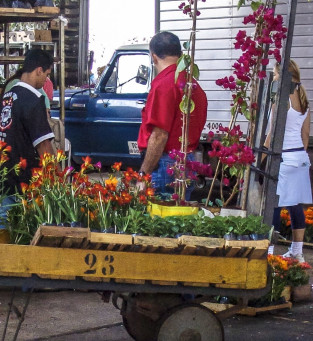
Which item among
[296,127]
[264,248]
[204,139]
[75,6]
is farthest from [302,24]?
[75,6]

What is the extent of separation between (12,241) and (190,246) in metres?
0.97

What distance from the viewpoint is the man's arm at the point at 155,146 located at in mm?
5344

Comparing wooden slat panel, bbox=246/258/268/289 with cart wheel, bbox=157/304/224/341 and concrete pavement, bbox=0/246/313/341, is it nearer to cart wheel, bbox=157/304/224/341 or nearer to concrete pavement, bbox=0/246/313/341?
cart wheel, bbox=157/304/224/341

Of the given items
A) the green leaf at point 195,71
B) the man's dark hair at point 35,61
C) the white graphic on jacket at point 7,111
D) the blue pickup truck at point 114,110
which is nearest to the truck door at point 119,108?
the blue pickup truck at point 114,110

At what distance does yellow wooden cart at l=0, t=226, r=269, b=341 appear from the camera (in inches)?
162

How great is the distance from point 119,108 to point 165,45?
22.8ft

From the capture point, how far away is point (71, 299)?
249 inches

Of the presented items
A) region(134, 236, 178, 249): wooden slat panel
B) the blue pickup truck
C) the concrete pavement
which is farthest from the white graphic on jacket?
the blue pickup truck

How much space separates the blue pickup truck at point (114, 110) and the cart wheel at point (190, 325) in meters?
7.66

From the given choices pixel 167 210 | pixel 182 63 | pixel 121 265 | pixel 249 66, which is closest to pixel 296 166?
pixel 249 66

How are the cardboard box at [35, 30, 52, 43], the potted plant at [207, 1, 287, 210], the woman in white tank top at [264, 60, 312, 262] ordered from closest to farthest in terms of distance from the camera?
the potted plant at [207, 1, 287, 210]
the woman in white tank top at [264, 60, 312, 262]
the cardboard box at [35, 30, 52, 43]

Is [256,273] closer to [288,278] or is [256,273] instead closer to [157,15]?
[288,278]

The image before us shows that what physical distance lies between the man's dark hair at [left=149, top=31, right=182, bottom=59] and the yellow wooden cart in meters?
1.70

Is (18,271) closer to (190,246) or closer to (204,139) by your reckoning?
(190,246)
